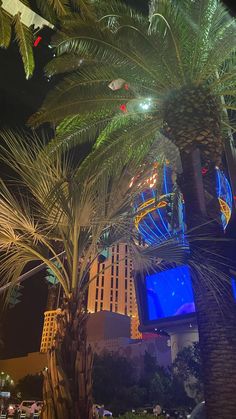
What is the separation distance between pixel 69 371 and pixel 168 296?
32732 mm

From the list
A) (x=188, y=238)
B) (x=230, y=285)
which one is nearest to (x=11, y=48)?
(x=188, y=238)

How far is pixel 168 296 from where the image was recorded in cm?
3656

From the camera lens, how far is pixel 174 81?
8148mm

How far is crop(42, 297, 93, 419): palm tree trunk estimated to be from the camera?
4762mm

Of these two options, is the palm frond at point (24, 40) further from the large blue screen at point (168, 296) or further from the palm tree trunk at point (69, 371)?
the large blue screen at point (168, 296)

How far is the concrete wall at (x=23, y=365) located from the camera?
6681 cm

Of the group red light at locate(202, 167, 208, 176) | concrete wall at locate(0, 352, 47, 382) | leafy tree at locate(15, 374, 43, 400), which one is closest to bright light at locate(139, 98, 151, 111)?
red light at locate(202, 167, 208, 176)

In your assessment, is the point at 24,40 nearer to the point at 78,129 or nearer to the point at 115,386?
the point at 78,129

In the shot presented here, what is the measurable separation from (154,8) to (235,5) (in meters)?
2.05

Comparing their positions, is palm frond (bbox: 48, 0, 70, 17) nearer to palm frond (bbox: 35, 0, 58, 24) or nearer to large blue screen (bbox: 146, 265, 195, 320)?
palm frond (bbox: 35, 0, 58, 24)

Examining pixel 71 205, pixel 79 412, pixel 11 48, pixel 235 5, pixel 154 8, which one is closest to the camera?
pixel 79 412

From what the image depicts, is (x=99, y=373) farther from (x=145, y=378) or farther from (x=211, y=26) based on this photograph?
(x=211, y=26)

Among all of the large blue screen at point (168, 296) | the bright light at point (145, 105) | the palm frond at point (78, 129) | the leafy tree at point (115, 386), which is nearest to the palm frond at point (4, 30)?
the palm frond at point (78, 129)

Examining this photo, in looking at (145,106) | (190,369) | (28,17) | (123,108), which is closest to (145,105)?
(145,106)
